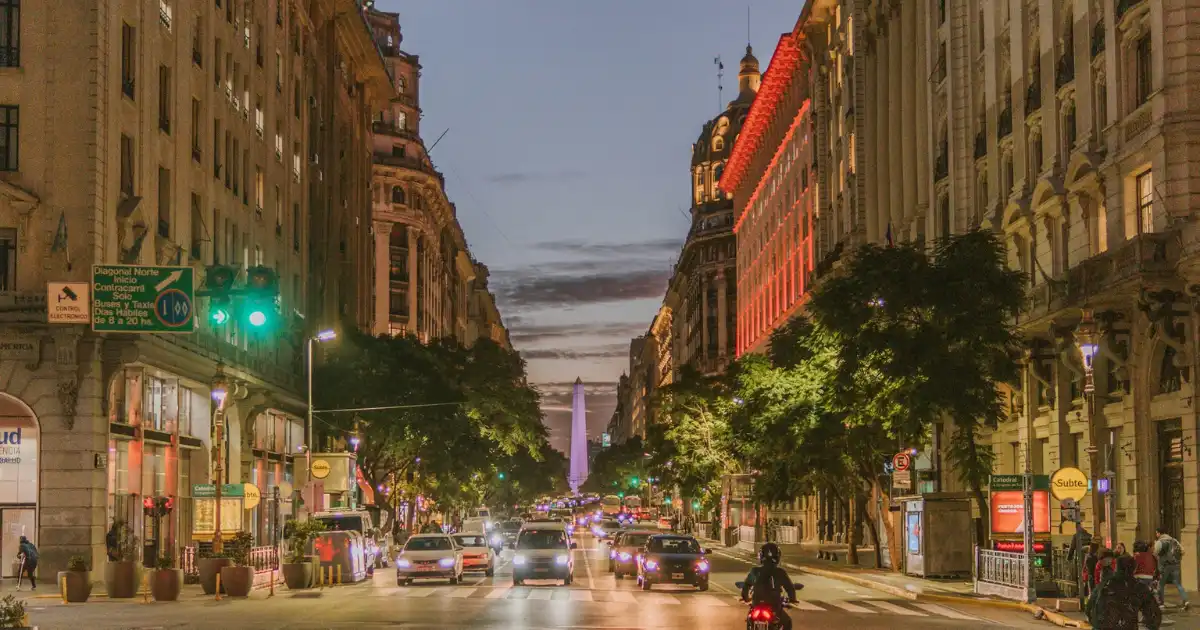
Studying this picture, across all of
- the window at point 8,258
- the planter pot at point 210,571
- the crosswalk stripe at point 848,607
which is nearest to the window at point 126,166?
the window at point 8,258

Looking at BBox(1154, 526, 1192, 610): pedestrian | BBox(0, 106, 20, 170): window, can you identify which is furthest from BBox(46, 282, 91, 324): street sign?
BBox(1154, 526, 1192, 610): pedestrian

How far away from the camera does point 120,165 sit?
5016 cm

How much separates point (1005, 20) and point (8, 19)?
113ft

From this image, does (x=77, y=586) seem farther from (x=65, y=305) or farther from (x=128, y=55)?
(x=128, y=55)

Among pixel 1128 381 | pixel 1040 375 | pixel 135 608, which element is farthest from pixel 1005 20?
pixel 135 608

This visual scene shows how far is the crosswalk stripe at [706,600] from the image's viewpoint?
37.9 m

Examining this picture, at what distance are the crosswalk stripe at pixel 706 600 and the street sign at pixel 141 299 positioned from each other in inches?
575

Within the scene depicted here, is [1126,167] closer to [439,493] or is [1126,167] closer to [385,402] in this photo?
[385,402]

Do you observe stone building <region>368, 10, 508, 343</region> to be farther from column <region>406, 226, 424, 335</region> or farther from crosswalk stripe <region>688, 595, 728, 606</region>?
crosswalk stripe <region>688, 595, 728, 606</region>

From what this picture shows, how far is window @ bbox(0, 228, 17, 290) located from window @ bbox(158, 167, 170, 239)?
7715 mm

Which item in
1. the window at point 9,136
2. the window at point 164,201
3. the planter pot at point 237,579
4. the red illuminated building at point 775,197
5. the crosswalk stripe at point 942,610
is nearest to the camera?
A: the crosswalk stripe at point 942,610

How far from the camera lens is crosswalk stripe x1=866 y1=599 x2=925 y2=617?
35.0 m

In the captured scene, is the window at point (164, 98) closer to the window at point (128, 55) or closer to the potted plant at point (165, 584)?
the window at point (128, 55)

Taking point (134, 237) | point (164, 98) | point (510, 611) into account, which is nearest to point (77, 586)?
point (510, 611)
